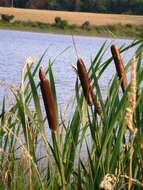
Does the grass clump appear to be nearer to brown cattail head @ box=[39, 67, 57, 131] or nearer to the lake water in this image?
the lake water

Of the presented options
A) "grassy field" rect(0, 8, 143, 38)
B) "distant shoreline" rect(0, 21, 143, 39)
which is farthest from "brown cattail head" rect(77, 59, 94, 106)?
"distant shoreline" rect(0, 21, 143, 39)

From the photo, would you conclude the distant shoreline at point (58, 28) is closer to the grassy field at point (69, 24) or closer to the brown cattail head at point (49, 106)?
the grassy field at point (69, 24)

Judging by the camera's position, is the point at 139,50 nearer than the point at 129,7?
Yes

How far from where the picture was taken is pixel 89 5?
5069cm

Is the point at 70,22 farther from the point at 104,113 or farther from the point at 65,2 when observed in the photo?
the point at 104,113

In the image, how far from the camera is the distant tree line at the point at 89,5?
4969 centimetres

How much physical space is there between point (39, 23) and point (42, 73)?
38514 millimetres

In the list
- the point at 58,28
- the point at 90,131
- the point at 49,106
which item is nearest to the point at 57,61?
the point at 90,131

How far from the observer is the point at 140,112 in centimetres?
238

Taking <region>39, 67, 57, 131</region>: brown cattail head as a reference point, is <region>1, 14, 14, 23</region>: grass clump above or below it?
above

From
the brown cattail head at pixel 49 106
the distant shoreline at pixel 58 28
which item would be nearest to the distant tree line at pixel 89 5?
the distant shoreline at pixel 58 28

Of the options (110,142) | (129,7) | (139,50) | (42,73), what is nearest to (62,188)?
(110,142)

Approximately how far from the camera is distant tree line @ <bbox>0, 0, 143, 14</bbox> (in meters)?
49.7

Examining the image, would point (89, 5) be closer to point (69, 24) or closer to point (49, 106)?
point (69, 24)
